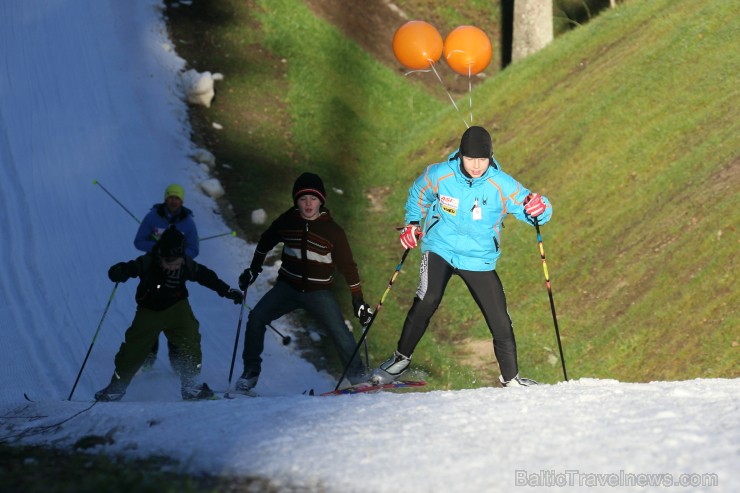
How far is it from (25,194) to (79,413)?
9289 mm

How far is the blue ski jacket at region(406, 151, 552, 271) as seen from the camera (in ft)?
30.6

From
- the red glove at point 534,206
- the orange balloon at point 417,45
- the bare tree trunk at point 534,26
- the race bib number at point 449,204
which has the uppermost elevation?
the bare tree trunk at point 534,26

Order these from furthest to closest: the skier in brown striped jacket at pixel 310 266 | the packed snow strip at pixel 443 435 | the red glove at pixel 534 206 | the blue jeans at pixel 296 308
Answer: the blue jeans at pixel 296 308 → the skier in brown striped jacket at pixel 310 266 → the red glove at pixel 534 206 → the packed snow strip at pixel 443 435

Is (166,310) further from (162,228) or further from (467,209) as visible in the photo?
(467,209)

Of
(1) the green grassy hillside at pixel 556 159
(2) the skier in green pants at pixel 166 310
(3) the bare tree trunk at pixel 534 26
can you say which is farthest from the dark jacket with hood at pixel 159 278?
(3) the bare tree trunk at pixel 534 26

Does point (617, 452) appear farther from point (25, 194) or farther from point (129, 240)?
point (25, 194)

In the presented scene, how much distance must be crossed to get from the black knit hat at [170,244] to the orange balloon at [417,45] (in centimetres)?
1293

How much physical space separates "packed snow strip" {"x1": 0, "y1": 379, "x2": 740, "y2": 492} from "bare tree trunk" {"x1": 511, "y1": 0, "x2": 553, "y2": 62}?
17923mm

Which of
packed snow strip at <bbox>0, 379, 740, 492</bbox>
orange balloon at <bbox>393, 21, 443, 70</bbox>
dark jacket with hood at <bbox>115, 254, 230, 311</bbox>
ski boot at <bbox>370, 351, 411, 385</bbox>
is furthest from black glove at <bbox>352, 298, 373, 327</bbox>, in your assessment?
orange balloon at <bbox>393, 21, 443, 70</bbox>

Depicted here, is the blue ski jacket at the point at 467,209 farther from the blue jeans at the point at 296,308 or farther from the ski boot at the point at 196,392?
the ski boot at the point at 196,392

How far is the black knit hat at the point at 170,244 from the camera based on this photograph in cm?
1012

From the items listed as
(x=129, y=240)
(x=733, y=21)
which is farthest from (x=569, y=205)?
(x=129, y=240)

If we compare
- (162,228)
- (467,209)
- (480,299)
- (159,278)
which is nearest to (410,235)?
(467,209)

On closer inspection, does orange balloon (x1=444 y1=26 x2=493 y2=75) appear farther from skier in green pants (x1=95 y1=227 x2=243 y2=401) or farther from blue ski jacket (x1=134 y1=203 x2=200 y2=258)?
skier in green pants (x1=95 y1=227 x2=243 y2=401)
